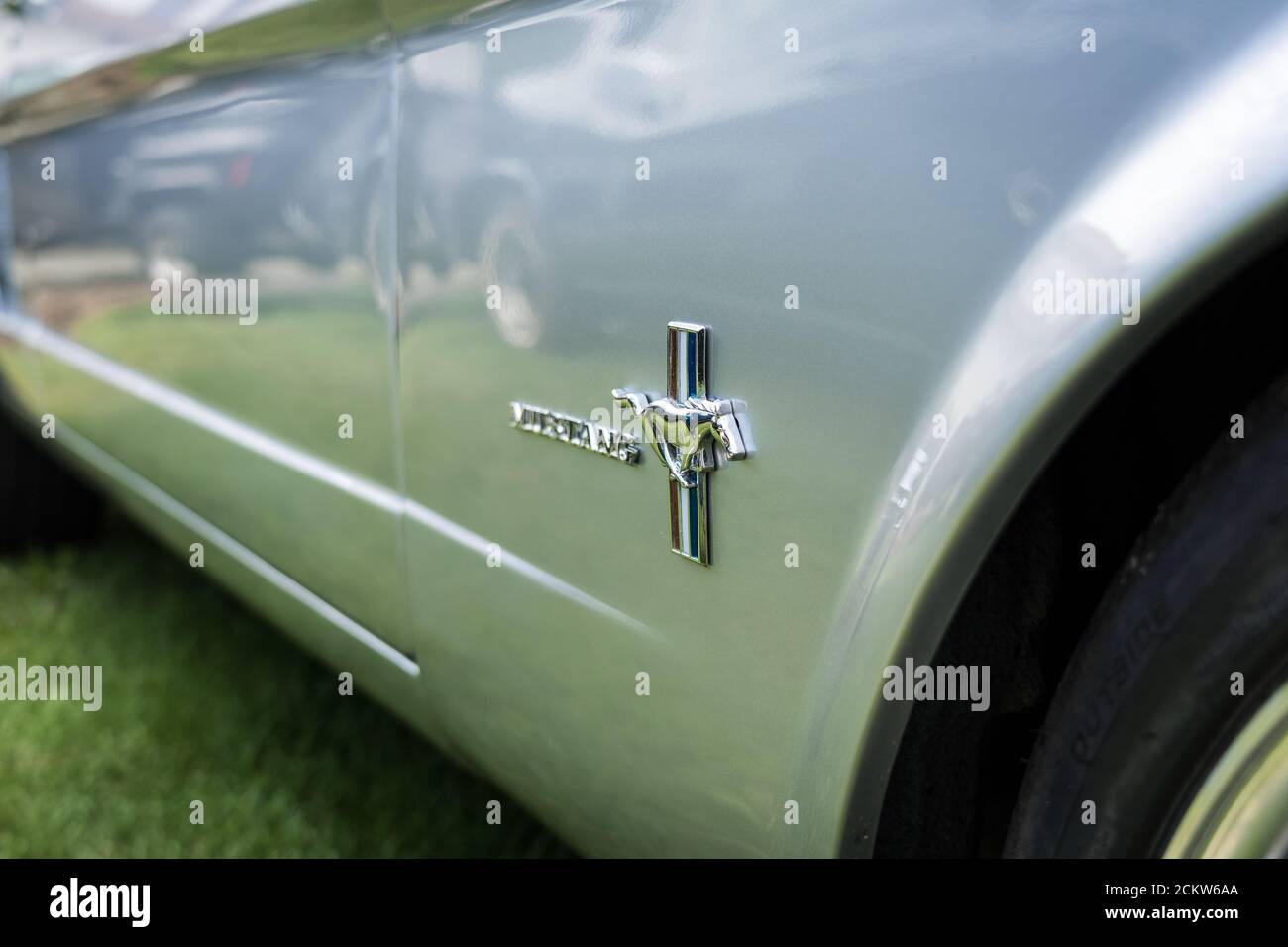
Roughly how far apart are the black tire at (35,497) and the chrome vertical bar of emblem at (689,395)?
9.65 ft

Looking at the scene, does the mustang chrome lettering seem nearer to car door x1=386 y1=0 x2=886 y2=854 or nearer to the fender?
Result: car door x1=386 y1=0 x2=886 y2=854

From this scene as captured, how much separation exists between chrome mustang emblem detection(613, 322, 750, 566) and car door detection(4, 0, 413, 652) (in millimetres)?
527

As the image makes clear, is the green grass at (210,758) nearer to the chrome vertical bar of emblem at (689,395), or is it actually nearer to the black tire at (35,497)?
the black tire at (35,497)

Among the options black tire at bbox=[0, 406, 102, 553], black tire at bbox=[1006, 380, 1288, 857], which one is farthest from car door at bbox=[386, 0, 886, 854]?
black tire at bbox=[0, 406, 102, 553]

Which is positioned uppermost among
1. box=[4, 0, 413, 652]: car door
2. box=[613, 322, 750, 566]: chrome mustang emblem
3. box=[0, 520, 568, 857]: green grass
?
box=[4, 0, 413, 652]: car door

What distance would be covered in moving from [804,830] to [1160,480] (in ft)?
1.38

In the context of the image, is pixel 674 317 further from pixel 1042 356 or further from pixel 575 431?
pixel 1042 356

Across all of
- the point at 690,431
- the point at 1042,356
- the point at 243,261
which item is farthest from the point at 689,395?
the point at 243,261

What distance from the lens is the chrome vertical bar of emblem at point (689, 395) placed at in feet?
3.65

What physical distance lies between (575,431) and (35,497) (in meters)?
3.03

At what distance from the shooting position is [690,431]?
1.12 metres

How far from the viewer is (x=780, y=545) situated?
1078 millimetres

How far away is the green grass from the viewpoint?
2.27 m
